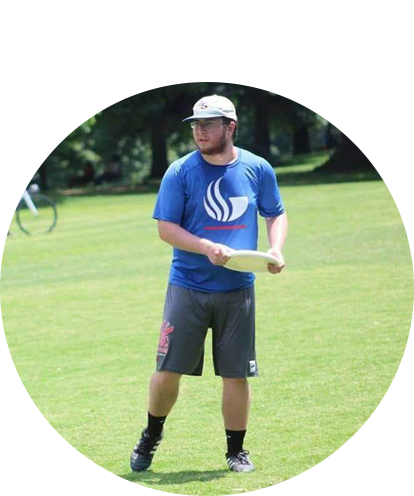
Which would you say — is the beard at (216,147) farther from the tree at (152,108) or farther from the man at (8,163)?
the tree at (152,108)

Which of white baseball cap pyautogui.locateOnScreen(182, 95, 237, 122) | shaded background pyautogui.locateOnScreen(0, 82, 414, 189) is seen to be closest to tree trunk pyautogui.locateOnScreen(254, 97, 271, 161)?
shaded background pyautogui.locateOnScreen(0, 82, 414, 189)

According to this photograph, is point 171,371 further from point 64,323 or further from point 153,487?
point 64,323

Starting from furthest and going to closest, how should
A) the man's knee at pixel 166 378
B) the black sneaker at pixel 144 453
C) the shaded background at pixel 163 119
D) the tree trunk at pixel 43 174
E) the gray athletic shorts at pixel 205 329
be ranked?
1. the tree trunk at pixel 43 174
2. the shaded background at pixel 163 119
3. the black sneaker at pixel 144 453
4. the man's knee at pixel 166 378
5. the gray athletic shorts at pixel 205 329

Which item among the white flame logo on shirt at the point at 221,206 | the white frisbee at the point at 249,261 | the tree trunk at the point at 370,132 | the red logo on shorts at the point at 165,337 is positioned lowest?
the tree trunk at the point at 370,132

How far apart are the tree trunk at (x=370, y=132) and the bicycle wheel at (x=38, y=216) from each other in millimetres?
16113

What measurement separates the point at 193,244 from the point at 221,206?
285 mm

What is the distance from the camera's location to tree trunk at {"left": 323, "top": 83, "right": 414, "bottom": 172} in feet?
131

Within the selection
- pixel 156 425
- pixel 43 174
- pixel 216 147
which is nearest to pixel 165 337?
pixel 156 425

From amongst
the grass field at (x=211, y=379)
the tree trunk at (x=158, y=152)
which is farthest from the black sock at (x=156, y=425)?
the tree trunk at (x=158, y=152)

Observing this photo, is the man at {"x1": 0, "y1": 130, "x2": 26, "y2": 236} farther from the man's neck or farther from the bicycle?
the man's neck

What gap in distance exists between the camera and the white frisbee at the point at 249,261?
19.3 feet

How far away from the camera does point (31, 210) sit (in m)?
24.1

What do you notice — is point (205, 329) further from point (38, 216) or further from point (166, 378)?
point (38, 216)
